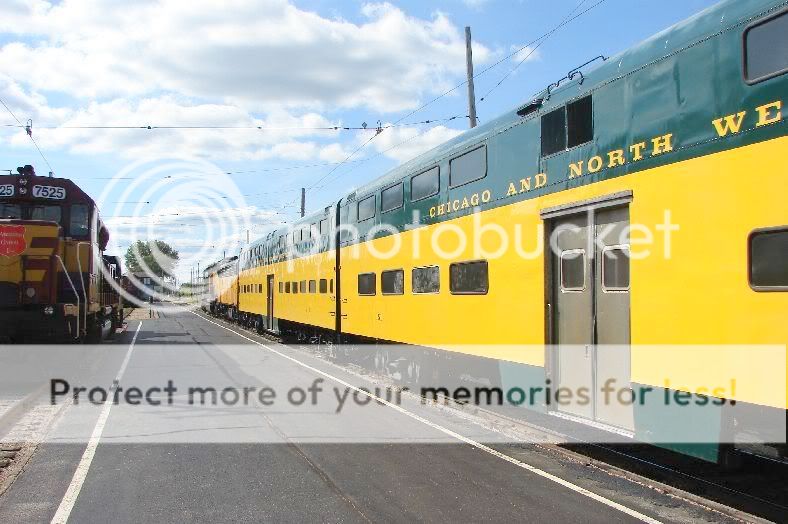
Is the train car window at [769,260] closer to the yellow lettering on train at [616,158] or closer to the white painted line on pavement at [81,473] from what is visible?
the yellow lettering on train at [616,158]

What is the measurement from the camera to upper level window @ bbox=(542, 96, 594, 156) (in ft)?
24.1

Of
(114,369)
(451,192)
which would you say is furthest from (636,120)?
(114,369)

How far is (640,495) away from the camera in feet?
20.4

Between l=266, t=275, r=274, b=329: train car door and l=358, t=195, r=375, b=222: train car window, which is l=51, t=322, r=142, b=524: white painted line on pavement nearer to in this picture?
l=358, t=195, r=375, b=222: train car window

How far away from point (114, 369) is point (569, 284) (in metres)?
12.6

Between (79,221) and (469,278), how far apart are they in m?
11.2

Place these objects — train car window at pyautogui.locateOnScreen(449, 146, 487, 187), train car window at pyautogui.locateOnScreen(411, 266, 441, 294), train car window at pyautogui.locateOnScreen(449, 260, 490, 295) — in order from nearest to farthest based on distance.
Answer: train car window at pyautogui.locateOnScreen(449, 260, 490, 295) < train car window at pyautogui.locateOnScreen(449, 146, 487, 187) < train car window at pyautogui.locateOnScreen(411, 266, 441, 294)

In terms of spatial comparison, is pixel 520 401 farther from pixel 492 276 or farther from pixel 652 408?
Answer: pixel 652 408

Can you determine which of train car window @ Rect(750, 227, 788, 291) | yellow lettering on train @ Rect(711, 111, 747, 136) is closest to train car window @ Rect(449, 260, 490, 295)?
yellow lettering on train @ Rect(711, 111, 747, 136)

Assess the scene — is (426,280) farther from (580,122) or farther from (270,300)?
(270,300)

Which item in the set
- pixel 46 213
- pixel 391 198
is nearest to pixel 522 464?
pixel 391 198

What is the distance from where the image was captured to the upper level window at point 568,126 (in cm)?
735

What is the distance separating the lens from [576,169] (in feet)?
24.4

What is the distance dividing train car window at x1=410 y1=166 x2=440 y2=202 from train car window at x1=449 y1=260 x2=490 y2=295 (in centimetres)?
161
